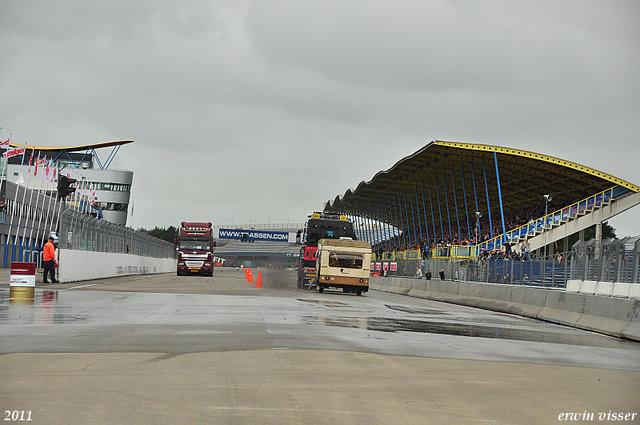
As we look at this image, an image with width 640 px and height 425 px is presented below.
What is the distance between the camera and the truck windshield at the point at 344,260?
3209 centimetres

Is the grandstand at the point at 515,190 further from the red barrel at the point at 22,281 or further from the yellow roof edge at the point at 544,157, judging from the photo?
the red barrel at the point at 22,281

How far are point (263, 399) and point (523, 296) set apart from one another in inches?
684

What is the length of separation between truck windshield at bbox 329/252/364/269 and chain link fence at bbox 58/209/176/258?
461 inches

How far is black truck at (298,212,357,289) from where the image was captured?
37844 millimetres

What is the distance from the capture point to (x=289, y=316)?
51.4 feet

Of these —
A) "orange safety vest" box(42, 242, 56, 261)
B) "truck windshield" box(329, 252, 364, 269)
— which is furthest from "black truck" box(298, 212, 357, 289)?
"orange safety vest" box(42, 242, 56, 261)

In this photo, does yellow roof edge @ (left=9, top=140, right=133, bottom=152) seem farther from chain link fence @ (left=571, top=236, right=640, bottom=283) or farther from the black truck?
chain link fence @ (left=571, top=236, right=640, bottom=283)

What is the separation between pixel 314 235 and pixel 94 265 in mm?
11759

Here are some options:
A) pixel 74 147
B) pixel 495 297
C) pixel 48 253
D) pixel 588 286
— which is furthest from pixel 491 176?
pixel 74 147

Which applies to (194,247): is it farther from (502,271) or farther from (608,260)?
(608,260)

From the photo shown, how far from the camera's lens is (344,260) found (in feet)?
105

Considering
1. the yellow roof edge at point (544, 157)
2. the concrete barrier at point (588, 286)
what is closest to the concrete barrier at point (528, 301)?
the concrete barrier at point (588, 286)

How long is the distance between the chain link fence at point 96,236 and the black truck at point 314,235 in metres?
11.0

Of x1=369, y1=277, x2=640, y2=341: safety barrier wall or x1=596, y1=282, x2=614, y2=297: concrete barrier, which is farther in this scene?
x1=596, y1=282, x2=614, y2=297: concrete barrier
